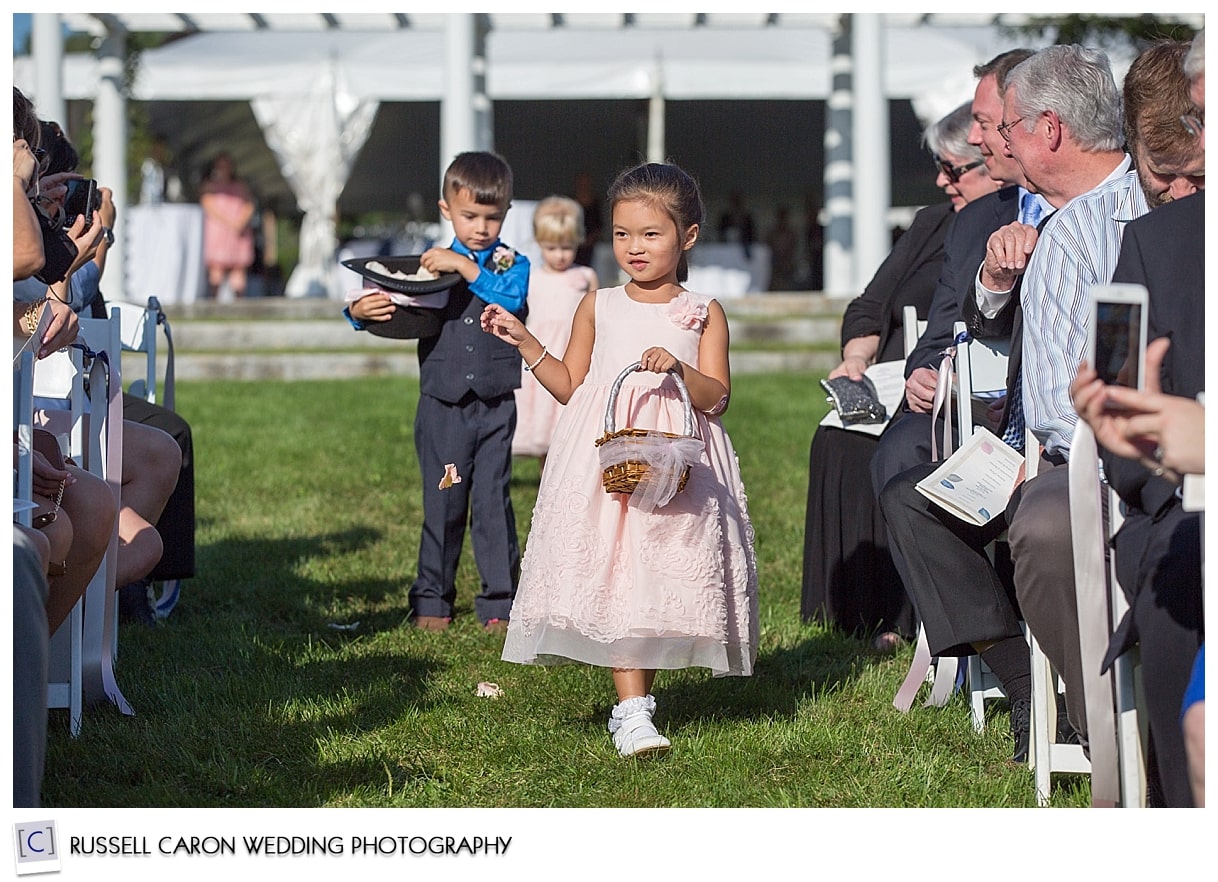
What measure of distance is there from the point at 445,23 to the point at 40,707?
47.6 feet

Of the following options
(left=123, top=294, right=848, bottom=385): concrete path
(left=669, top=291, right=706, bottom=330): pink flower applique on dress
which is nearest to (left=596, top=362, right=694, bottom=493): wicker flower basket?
(left=669, top=291, right=706, bottom=330): pink flower applique on dress

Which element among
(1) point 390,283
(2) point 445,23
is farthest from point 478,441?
(2) point 445,23

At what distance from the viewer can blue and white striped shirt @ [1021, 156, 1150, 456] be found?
3191 millimetres

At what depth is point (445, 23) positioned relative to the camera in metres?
16.2

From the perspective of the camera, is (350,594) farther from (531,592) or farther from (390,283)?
(531,592)

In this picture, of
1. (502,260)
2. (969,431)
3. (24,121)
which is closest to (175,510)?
(502,260)

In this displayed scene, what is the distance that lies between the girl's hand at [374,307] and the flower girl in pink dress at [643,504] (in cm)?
118

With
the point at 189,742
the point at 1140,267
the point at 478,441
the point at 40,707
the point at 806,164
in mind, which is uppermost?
the point at 806,164

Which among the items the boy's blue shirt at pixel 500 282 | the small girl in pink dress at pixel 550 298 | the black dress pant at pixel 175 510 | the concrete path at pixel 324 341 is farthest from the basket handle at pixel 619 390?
the concrete path at pixel 324 341

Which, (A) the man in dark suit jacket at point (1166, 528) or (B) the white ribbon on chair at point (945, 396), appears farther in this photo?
(B) the white ribbon on chair at point (945, 396)

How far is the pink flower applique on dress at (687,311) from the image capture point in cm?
377

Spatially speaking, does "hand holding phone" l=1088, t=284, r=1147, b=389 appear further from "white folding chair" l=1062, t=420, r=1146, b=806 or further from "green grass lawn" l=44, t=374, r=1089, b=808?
"green grass lawn" l=44, t=374, r=1089, b=808

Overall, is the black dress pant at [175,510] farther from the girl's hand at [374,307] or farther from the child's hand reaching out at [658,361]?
the child's hand reaching out at [658,361]
